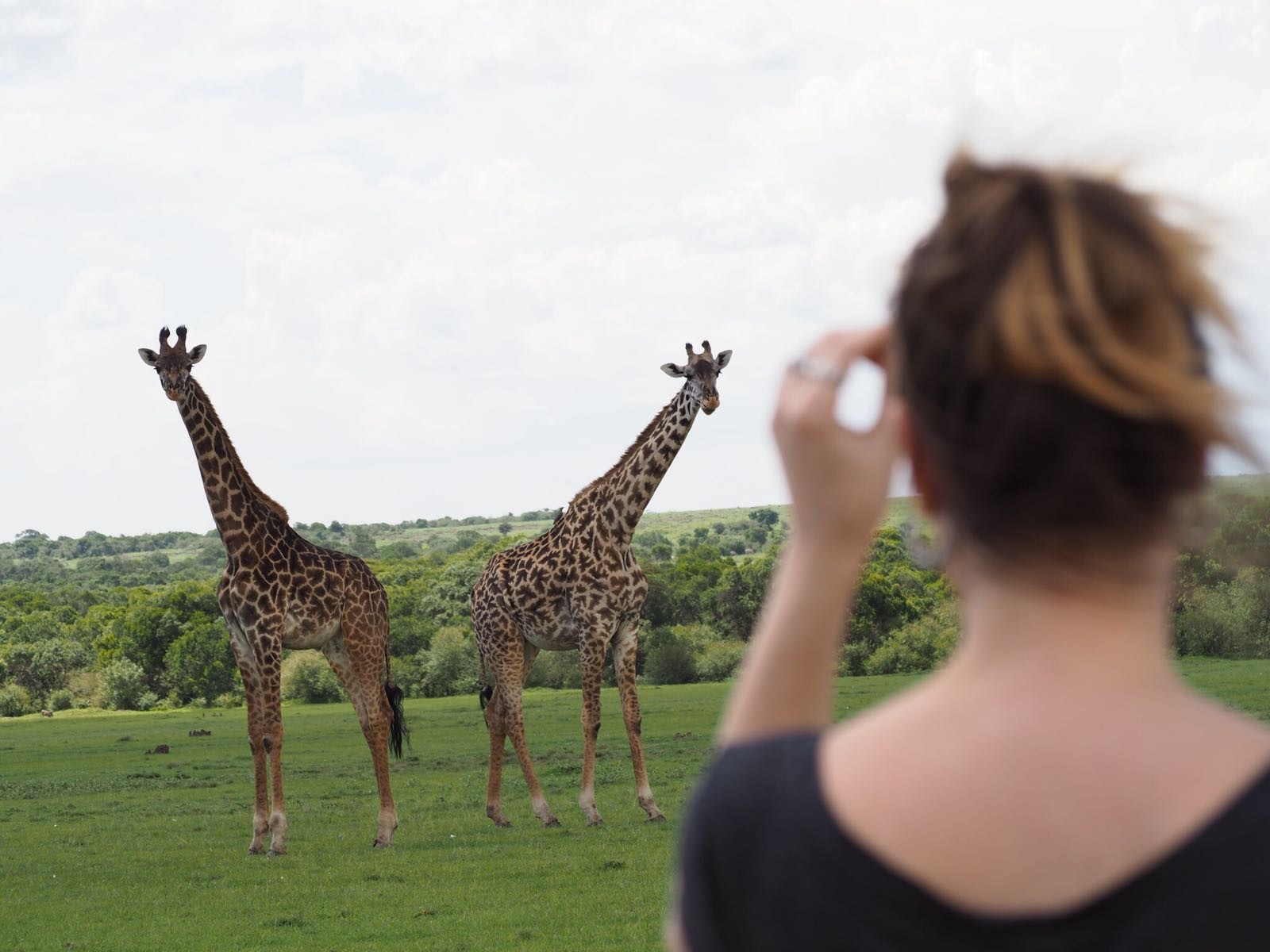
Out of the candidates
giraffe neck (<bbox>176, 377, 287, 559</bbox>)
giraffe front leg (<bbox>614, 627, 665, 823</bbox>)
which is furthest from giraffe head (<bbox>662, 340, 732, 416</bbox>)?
giraffe neck (<bbox>176, 377, 287, 559</bbox>)

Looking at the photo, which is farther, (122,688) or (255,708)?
(122,688)

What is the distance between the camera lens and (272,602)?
12.5 m

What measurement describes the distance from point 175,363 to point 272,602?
201 centimetres

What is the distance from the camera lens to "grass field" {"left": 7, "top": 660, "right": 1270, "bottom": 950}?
33.2 ft

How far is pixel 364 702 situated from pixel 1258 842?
12.5m

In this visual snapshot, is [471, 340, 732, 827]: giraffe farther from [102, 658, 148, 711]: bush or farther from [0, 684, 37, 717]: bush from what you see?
[0, 684, 37, 717]: bush

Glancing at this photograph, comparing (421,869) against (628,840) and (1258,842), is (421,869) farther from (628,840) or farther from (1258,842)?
(1258,842)

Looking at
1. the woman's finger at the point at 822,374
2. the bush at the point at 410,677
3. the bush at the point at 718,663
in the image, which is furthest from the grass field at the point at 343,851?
the bush at the point at 410,677

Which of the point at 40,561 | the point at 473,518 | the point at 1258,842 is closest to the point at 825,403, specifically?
the point at 1258,842

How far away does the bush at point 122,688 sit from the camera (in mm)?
41750

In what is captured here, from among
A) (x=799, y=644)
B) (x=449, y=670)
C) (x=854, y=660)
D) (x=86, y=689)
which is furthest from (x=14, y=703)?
(x=799, y=644)

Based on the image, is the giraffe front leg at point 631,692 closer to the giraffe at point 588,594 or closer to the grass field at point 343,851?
the giraffe at point 588,594

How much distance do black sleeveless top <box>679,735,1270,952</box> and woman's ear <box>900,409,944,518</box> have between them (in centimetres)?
20

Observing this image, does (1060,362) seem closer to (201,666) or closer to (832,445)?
(832,445)
